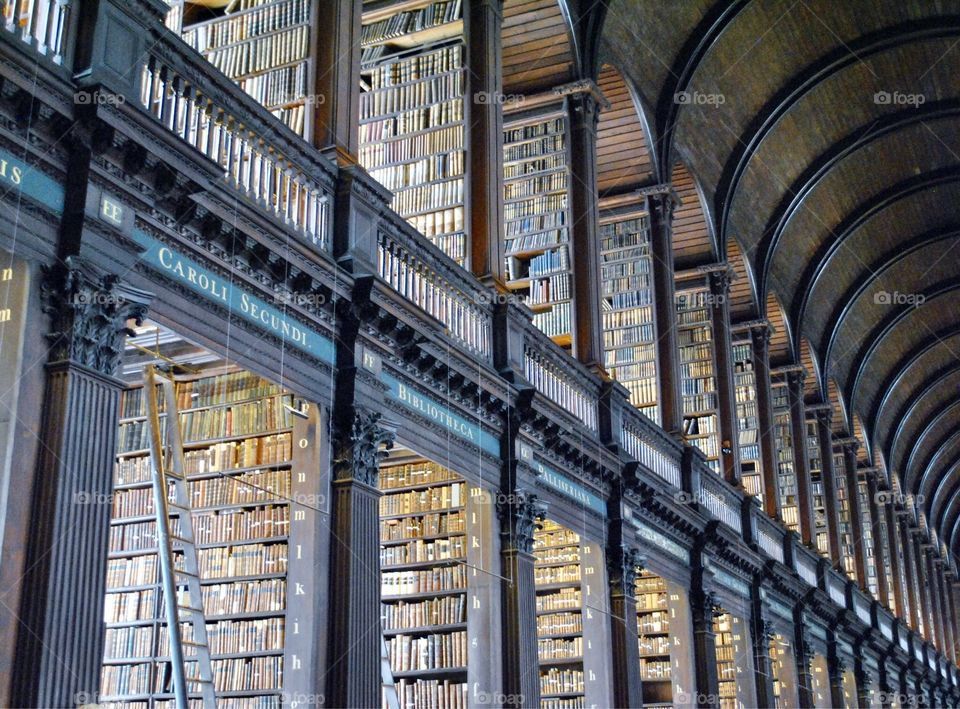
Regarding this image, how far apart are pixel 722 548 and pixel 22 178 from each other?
10124 millimetres

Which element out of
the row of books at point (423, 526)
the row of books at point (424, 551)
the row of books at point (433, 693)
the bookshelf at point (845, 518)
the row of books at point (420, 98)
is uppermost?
the row of books at point (420, 98)

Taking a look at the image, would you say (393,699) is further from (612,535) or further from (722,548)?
(722,548)

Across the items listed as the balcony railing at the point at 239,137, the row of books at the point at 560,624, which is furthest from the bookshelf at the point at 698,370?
the balcony railing at the point at 239,137

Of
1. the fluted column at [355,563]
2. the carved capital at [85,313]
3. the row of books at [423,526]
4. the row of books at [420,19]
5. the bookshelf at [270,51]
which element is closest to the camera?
the carved capital at [85,313]

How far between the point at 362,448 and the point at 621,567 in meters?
4.16

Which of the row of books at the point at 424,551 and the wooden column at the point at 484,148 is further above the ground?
the wooden column at the point at 484,148

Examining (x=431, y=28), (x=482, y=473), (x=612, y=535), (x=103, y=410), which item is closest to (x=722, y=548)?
(x=612, y=535)

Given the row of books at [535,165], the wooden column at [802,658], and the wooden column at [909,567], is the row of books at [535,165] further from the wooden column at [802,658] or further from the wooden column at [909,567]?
the wooden column at [909,567]

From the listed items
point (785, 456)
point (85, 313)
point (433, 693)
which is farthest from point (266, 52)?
point (785, 456)

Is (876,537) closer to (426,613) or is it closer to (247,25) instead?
(426,613)

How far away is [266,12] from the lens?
28.2 ft

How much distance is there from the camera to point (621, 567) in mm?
10984

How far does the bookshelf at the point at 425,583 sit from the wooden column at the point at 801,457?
10726mm

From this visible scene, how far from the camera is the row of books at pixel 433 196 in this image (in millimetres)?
9836
